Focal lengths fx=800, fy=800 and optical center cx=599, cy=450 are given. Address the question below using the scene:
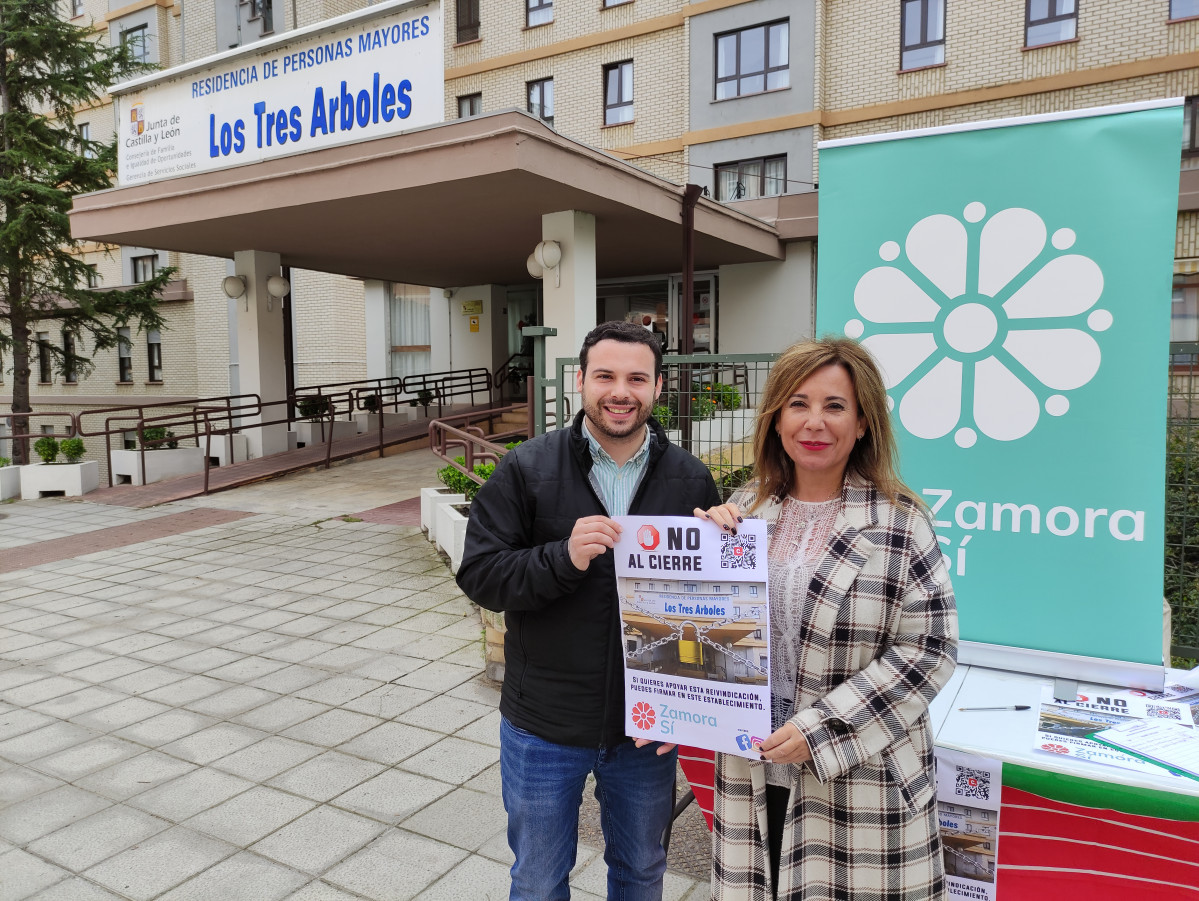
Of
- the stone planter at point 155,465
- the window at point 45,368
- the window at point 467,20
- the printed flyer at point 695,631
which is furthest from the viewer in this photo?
the window at point 45,368

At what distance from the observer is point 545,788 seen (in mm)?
1939

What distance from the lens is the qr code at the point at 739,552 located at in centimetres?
173

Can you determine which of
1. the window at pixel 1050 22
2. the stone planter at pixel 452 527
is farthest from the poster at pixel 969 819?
the window at pixel 1050 22

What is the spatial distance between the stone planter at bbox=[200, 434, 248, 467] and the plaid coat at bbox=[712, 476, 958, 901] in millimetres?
13985

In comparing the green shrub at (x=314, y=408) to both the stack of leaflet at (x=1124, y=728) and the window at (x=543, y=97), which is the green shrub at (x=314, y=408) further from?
the stack of leaflet at (x=1124, y=728)

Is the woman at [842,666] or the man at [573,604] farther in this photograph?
the man at [573,604]

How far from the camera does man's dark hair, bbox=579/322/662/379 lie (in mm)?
1904

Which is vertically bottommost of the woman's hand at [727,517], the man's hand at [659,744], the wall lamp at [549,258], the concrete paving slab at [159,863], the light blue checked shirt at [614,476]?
the concrete paving slab at [159,863]

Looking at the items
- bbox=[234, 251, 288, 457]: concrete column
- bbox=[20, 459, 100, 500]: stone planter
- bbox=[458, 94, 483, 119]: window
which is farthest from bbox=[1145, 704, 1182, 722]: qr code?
bbox=[458, 94, 483, 119]: window

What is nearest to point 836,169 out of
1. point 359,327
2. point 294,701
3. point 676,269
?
point 294,701

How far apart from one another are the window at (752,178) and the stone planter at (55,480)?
1368cm

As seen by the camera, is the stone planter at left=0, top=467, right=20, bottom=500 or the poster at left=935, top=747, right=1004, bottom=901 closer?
the poster at left=935, top=747, right=1004, bottom=901

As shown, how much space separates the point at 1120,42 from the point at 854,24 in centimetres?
494

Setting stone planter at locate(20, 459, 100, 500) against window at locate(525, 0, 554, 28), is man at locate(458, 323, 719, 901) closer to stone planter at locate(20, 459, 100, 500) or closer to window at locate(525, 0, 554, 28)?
stone planter at locate(20, 459, 100, 500)
